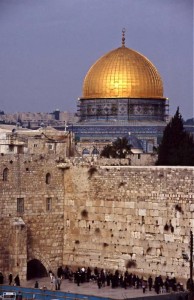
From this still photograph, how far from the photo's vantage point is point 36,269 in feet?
110

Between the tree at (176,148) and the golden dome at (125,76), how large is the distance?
741 inches

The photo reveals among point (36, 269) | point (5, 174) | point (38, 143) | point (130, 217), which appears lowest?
point (36, 269)

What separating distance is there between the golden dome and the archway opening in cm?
3057

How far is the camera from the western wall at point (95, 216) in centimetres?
3069

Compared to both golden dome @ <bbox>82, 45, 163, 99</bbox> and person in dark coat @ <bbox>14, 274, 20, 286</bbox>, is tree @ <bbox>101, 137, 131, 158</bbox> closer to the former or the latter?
person in dark coat @ <bbox>14, 274, 20, 286</bbox>

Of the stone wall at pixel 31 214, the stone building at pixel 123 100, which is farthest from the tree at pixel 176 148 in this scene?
the stone building at pixel 123 100

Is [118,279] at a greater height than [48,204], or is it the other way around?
[48,204]

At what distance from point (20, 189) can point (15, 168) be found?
622 mm

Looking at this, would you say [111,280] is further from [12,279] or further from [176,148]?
[176,148]

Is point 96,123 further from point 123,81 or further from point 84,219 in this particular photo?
point 84,219

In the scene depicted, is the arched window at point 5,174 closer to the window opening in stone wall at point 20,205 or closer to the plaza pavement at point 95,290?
the window opening in stone wall at point 20,205

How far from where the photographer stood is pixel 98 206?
3294 cm

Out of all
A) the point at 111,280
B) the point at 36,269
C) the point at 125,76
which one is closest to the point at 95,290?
the point at 111,280

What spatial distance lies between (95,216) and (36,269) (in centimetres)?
238
